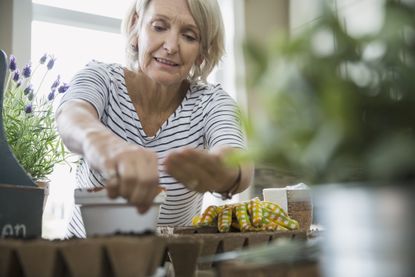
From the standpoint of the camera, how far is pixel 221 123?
3.59 feet

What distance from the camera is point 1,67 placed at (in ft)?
2.15

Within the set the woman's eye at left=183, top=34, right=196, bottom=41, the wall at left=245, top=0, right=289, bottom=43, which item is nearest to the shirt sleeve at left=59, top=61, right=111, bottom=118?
the woman's eye at left=183, top=34, right=196, bottom=41

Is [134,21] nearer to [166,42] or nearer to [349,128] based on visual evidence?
[166,42]

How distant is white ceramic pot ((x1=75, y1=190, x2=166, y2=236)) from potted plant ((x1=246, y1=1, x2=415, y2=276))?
27 centimetres

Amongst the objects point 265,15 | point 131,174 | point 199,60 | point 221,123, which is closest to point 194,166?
point 131,174

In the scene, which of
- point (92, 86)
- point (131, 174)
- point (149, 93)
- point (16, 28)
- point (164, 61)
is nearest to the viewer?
point (131, 174)

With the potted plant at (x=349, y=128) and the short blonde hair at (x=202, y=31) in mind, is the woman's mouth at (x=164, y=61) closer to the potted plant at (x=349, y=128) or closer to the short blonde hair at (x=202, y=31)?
the short blonde hair at (x=202, y=31)

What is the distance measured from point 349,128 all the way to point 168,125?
960mm

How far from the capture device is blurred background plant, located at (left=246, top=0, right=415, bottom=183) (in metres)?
0.27

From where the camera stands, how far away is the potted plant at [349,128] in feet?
0.85

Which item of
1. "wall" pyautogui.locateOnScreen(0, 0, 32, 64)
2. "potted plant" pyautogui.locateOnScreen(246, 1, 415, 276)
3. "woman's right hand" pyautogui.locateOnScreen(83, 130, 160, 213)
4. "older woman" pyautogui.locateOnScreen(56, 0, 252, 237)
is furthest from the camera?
"wall" pyautogui.locateOnScreen(0, 0, 32, 64)

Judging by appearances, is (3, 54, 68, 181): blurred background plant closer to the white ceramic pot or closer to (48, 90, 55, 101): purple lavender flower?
(48, 90, 55, 101): purple lavender flower

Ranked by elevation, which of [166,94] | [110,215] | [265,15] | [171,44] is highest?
[265,15]

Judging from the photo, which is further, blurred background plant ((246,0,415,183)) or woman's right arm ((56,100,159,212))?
woman's right arm ((56,100,159,212))
